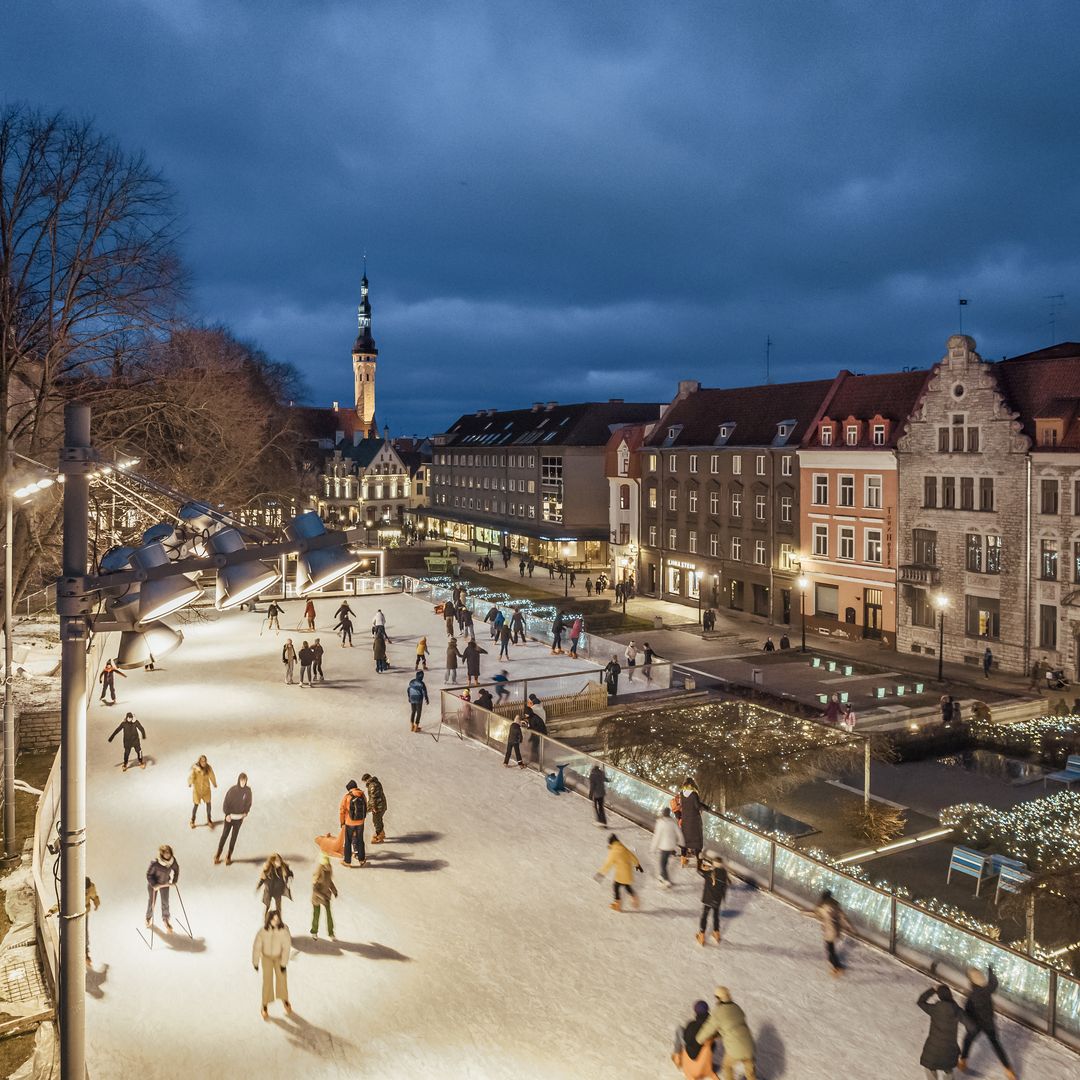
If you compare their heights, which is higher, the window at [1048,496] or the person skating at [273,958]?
the window at [1048,496]

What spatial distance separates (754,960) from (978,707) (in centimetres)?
1947

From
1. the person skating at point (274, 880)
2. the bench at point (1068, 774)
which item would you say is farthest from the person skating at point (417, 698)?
the bench at point (1068, 774)

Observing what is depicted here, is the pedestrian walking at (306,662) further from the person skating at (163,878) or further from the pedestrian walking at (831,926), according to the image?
the pedestrian walking at (831,926)

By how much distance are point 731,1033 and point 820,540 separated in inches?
1504

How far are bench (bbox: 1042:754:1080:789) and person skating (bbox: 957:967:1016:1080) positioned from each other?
16.7 metres

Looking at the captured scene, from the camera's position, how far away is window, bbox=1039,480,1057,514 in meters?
34.4

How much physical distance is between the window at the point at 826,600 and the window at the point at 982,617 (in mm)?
7429

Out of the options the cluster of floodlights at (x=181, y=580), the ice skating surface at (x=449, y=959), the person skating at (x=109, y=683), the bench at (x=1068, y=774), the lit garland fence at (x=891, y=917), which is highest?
the cluster of floodlights at (x=181, y=580)

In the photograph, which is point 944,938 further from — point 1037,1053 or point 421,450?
point 421,450

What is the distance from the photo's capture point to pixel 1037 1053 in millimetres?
10500

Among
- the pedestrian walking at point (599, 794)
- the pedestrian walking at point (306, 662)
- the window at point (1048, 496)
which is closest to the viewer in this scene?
the pedestrian walking at point (599, 794)

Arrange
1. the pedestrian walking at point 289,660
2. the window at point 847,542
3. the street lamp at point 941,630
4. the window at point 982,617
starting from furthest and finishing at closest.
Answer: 1. the window at point 847,542
2. the window at point 982,617
3. the street lamp at point 941,630
4. the pedestrian walking at point 289,660

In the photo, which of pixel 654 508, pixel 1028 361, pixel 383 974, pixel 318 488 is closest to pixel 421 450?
pixel 318 488

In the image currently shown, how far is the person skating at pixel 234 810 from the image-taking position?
15.2 metres
